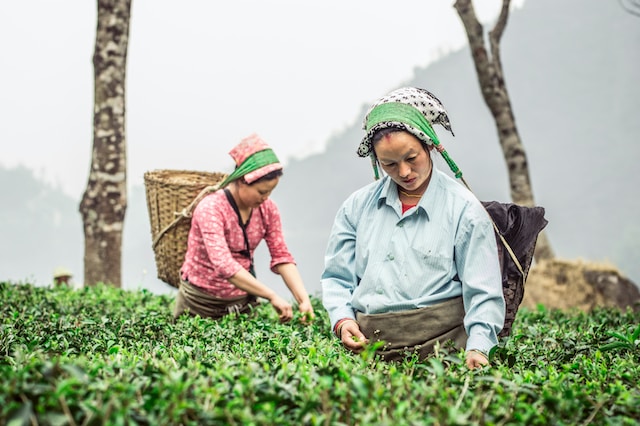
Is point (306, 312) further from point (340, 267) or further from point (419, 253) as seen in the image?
point (419, 253)

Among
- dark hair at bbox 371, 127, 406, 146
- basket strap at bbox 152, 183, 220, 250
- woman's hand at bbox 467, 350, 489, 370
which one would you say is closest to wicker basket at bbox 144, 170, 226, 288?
basket strap at bbox 152, 183, 220, 250

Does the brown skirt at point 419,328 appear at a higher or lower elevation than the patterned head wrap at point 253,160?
lower

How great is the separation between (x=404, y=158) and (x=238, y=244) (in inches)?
100

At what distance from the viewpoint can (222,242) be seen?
5492mm

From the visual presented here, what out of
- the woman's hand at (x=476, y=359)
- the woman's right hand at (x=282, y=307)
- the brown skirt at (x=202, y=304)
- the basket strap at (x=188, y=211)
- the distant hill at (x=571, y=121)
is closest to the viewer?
the woman's hand at (x=476, y=359)

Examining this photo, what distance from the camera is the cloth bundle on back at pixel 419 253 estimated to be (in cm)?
356

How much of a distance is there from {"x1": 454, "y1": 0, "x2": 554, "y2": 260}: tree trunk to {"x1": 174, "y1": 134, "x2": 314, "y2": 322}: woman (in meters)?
6.17

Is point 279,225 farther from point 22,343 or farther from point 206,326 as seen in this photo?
point 22,343

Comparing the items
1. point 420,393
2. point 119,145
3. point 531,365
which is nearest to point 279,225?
point 531,365

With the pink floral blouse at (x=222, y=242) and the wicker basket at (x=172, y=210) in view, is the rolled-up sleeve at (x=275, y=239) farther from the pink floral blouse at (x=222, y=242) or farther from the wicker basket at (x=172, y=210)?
the wicker basket at (x=172, y=210)

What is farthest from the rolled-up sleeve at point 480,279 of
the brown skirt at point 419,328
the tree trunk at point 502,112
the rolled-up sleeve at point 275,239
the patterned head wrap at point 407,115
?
the tree trunk at point 502,112

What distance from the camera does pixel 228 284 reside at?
5.88 metres

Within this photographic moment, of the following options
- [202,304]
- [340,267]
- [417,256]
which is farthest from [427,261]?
[202,304]

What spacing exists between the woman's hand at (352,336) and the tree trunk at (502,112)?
25.9 ft
